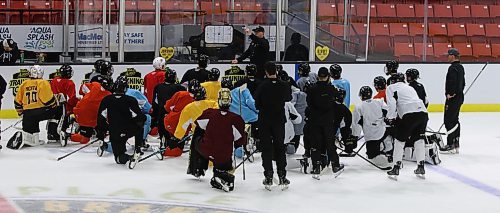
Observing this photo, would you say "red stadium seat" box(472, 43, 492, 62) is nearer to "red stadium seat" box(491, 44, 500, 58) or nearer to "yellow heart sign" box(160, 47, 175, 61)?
"red stadium seat" box(491, 44, 500, 58)

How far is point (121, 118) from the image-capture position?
805 centimetres

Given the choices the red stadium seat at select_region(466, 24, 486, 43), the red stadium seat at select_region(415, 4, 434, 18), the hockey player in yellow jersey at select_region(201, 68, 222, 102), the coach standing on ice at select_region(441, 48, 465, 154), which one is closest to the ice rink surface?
the coach standing on ice at select_region(441, 48, 465, 154)

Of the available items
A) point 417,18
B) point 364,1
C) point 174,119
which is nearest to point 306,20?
point 364,1

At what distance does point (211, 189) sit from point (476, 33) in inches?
389

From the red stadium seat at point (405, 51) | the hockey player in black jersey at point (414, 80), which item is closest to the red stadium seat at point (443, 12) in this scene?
the red stadium seat at point (405, 51)

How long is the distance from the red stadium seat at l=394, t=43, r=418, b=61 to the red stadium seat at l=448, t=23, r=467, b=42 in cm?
166

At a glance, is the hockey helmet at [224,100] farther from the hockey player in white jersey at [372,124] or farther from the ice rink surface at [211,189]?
the hockey player in white jersey at [372,124]

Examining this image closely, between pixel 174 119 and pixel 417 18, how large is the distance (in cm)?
785

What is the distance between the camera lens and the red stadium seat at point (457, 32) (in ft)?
50.7

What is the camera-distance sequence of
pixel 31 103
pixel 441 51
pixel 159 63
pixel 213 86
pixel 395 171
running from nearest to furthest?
pixel 395 171 < pixel 213 86 < pixel 31 103 < pixel 159 63 < pixel 441 51

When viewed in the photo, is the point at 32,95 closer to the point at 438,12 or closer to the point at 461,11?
the point at 438,12

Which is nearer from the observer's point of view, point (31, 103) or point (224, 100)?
point (224, 100)

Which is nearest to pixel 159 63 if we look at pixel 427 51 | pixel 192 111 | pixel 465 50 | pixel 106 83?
pixel 106 83

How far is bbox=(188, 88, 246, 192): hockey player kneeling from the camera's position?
696cm
